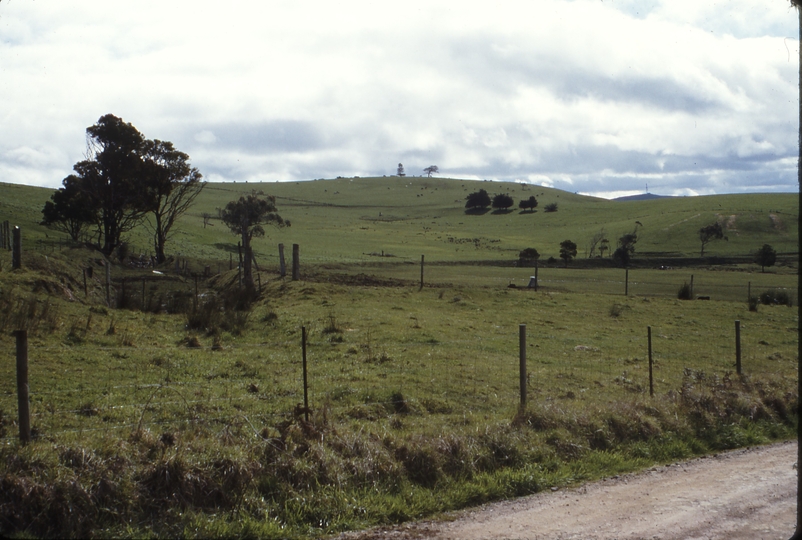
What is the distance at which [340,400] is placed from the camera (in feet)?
34.0

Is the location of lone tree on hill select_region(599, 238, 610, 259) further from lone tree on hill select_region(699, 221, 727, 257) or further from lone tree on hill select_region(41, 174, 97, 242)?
lone tree on hill select_region(41, 174, 97, 242)

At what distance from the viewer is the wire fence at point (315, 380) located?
29.3 ft

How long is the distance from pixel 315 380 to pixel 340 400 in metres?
1.44

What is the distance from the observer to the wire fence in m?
8.92

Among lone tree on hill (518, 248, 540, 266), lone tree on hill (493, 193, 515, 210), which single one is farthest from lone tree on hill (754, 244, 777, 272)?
lone tree on hill (493, 193, 515, 210)

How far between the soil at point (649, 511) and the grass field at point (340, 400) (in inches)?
12.8

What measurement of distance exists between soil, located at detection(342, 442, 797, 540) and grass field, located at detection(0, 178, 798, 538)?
0.33m

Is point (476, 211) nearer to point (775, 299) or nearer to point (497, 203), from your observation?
point (497, 203)

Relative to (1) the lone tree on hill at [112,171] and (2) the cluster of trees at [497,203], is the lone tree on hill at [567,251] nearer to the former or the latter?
(1) the lone tree on hill at [112,171]

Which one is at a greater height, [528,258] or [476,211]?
[476,211]

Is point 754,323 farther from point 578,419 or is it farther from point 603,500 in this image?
point 603,500

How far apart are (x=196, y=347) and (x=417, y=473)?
29.3 feet

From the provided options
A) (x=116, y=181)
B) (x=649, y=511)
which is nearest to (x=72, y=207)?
(x=116, y=181)

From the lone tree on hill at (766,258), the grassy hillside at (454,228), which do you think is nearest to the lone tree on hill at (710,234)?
the grassy hillside at (454,228)
